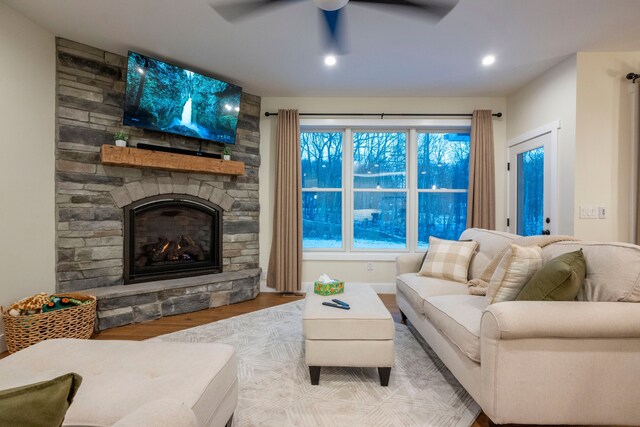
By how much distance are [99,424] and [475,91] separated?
4.41m

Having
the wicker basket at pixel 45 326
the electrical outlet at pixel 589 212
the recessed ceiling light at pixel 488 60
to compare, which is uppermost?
the recessed ceiling light at pixel 488 60

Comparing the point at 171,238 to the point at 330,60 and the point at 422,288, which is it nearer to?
the point at 330,60

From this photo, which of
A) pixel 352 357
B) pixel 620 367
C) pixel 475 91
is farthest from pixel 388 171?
pixel 620 367

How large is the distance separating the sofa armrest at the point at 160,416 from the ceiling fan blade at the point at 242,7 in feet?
7.46

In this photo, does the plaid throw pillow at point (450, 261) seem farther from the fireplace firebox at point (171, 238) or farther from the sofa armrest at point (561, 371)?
the fireplace firebox at point (171, 238)

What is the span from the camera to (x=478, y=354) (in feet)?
4.86

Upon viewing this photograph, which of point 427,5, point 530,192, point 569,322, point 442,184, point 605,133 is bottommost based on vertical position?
point 569,322

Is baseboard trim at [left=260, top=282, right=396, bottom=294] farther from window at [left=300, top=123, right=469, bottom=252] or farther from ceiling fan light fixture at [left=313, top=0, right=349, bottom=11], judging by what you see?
ceiling fan light fixture at [left=313, top=0, right=349, bottom=11]

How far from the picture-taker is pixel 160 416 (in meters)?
0.67

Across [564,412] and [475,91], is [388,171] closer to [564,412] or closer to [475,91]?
[475,91]

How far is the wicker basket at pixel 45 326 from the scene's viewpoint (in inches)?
86.6

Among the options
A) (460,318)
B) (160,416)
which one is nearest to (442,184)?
(460,318)

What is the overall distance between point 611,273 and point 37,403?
2.09m

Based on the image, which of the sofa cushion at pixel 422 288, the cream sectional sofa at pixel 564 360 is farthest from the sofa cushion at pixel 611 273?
the sofa cushion at pixel 422 288
